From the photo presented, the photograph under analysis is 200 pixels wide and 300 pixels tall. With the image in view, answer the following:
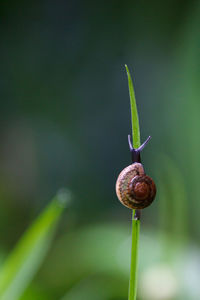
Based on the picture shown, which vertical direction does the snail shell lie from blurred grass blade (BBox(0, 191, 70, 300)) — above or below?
above

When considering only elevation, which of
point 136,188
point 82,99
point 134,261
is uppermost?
point 82,99

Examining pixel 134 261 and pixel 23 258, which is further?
pixel 23 258

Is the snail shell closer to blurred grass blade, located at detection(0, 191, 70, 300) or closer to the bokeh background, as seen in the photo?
blurred grass blade, located at detection(0, 191, 70, 300)

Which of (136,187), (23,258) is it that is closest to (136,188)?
(136,187)

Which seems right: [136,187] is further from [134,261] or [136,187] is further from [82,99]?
[82,99]

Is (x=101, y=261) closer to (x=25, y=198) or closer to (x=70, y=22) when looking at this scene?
→ (x=25, y=198)

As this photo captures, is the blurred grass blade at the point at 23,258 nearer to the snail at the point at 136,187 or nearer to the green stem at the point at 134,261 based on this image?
the snail at the point at 136,187

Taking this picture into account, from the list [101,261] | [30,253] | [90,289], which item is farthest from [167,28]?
[30,253]

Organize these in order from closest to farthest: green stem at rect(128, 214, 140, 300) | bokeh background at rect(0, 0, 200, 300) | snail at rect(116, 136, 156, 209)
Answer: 1. green stem at rect(128, 214, 140, 300)
2. snail at rect(116, 136, 156, 209)
3. bokeh background at rect(0, 0, 200, 300)

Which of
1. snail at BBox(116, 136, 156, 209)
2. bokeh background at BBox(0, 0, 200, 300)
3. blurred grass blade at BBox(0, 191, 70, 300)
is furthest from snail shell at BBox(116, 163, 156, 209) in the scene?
bokeh background at BBox(0, 0, 200, 300)

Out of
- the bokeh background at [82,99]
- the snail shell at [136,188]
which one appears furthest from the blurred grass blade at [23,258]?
the bokeh background at [82,99]
